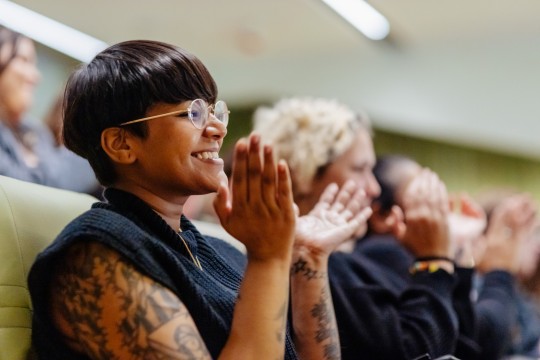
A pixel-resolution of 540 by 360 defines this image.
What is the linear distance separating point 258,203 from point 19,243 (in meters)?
0.37

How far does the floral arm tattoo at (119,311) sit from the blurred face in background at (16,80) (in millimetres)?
1218

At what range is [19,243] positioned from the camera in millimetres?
1087

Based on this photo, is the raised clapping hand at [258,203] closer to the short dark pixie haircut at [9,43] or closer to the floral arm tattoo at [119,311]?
the floral arm tattoo at [119,311]

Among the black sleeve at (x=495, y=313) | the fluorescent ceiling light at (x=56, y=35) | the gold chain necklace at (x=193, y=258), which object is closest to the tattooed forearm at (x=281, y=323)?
the gold chain necklace at (x=193, y=258)

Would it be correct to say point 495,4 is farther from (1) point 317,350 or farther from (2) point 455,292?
(1) point 317,350

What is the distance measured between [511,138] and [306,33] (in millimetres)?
1668

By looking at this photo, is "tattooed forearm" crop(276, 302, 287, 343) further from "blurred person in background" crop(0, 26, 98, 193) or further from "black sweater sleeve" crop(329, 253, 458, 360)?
"blurred person in background" crop(0, 26, 98, 193)

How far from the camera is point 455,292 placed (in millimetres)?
A: 1710

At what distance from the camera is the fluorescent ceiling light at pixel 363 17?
453 centimetres

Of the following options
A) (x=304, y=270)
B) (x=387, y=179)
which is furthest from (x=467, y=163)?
(x=304, y=270)

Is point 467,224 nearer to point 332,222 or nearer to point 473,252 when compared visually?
point 473,252

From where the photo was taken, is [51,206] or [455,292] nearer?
[51,206]

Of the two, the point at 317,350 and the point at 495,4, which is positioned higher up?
the point at 495,4

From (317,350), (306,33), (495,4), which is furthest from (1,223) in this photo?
(306,33)
